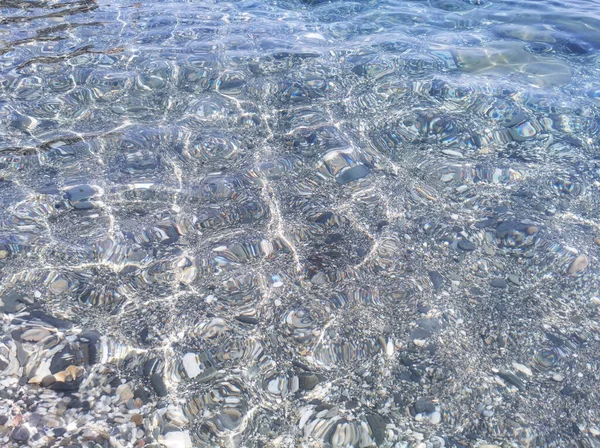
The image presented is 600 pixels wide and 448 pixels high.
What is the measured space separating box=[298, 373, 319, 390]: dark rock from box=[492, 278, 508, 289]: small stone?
5.00 feet

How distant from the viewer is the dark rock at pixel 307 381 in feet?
7.98

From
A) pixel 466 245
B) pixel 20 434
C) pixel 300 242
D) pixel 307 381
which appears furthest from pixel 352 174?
pixel 20 434

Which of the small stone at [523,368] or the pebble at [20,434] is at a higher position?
the pebble at [20,434]

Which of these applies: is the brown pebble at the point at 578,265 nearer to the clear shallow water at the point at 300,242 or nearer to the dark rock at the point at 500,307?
the clear shallow water at the point at 300,242

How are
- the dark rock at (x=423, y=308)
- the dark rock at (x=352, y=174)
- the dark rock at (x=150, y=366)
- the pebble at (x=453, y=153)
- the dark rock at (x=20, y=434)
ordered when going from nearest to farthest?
the dark rock at (x=20, y=434), the dark rock at (x=150, y=366), the dark rock at (x=423, y=308), the dark rock at (x=352, y=174), the pebble at (x=453, y=153)

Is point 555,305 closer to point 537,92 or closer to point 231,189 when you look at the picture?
point 231,189

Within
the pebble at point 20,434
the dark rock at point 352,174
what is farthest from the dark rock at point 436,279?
the pebble at point 20,434

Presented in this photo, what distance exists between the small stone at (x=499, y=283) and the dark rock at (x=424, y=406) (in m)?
1.13

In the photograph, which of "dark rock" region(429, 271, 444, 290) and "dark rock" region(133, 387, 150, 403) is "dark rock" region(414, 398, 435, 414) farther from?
"dark rock" region(133, 387, 150, 403)

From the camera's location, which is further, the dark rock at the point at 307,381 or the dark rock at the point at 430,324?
the dark rock at the point at 430,324

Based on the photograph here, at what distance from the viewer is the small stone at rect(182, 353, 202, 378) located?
2.44 m

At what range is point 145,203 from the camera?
3.60 metres

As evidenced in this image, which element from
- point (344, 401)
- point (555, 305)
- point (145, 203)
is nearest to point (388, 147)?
point (555, 305)

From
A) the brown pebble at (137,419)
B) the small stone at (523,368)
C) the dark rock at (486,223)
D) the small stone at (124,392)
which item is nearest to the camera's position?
the brown pebble at (137,419)
